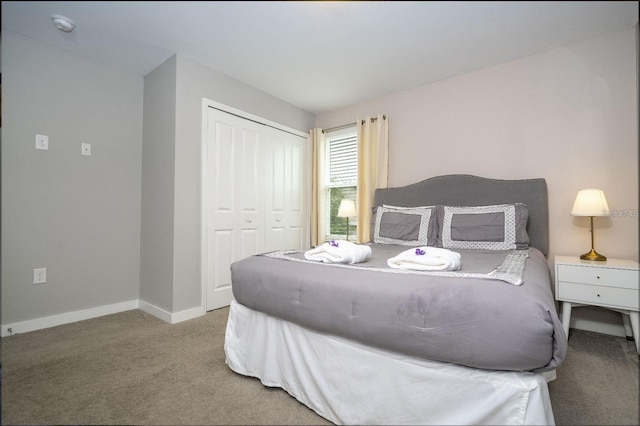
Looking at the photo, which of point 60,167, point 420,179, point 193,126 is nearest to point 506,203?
point 420,179

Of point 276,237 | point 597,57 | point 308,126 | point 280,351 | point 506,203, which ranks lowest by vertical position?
point 280,351

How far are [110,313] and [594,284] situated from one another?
3.95 metres

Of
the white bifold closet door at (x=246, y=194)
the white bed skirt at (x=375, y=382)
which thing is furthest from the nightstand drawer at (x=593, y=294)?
the white bifold closet door at (x=246, y=194)

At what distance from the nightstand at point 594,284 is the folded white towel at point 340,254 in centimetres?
147

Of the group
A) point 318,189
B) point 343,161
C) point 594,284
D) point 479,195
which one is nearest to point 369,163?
point 343,161

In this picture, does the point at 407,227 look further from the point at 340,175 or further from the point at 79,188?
the point at 79,188

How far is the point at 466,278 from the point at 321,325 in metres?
0.66

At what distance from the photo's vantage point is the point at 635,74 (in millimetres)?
736

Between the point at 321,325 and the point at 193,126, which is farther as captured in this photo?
the point at 193,126

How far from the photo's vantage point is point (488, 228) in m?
2.41

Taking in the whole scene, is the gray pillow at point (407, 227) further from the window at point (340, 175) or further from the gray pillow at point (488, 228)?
the window at point (340, 175)

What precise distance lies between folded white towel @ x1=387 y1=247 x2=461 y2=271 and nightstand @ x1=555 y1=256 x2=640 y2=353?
118 cm

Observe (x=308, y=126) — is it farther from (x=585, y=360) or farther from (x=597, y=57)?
(x=585, y=360)

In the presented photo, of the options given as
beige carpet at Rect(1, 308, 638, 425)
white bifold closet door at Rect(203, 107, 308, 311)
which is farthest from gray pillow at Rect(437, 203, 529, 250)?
white bifold closet door at Rect(203, 107, 308, 311)
